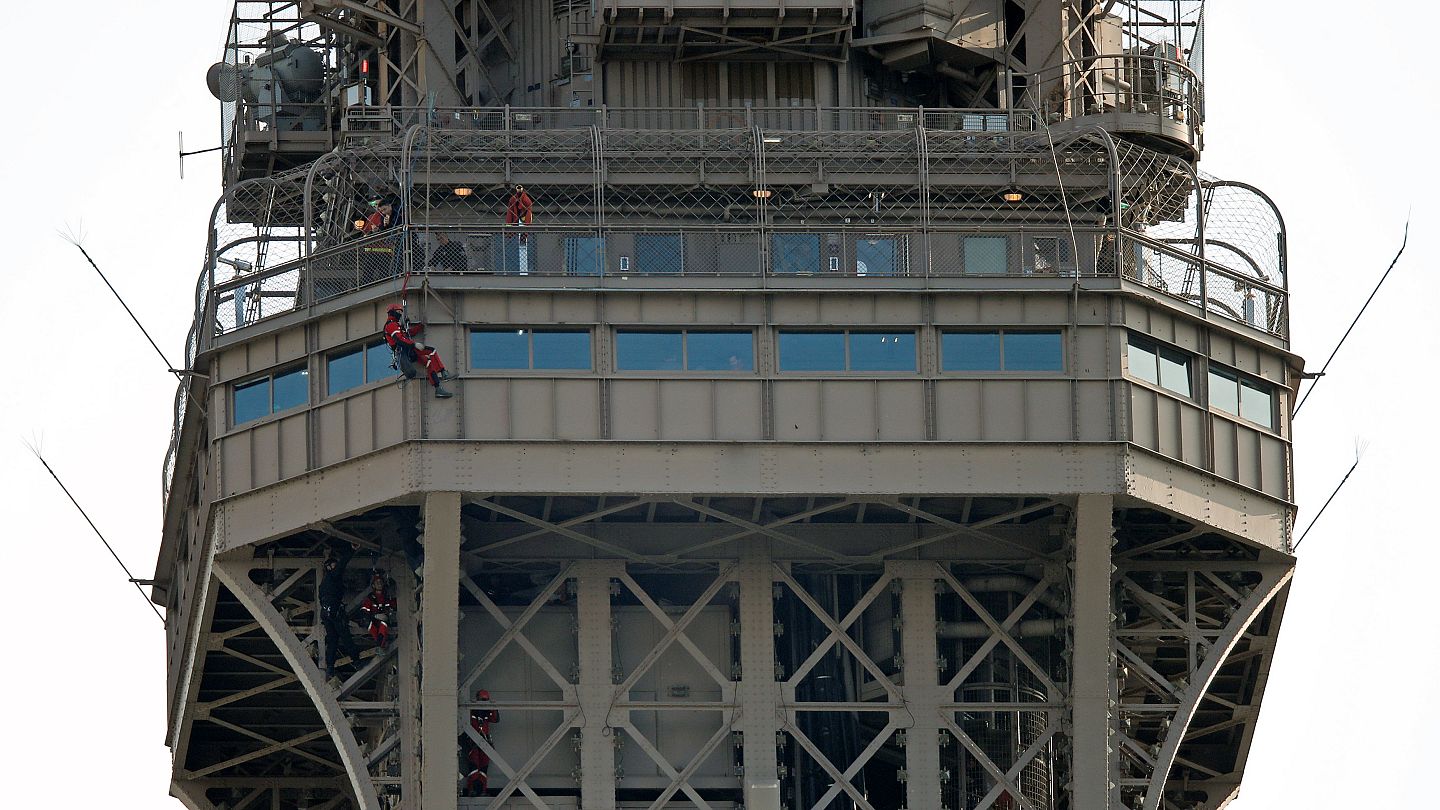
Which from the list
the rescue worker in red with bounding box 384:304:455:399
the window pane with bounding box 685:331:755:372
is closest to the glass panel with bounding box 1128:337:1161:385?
the window pane with bounding box 685:331:755:372

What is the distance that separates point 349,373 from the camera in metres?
73.4

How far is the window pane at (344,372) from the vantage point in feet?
240

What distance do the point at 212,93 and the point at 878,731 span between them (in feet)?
72.5

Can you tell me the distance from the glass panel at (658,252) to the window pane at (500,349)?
9.10 feet

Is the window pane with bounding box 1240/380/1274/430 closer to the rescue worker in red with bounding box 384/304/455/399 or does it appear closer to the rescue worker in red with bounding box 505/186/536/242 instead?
the rescue worker in red with bounding box 505/186/536/242

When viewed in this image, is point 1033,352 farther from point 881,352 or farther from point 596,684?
point 596,684

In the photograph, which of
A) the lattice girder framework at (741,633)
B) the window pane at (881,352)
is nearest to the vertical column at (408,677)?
the lattice girder framework at (741,633)

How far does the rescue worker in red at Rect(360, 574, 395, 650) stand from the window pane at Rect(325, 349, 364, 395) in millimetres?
4231

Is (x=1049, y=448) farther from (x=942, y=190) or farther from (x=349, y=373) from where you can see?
(x=349, y=373)

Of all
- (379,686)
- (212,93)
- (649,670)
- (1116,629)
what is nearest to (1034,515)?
(1116,629)

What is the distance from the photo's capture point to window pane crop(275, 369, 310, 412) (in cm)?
7388

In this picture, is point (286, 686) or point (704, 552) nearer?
point (704, 552)

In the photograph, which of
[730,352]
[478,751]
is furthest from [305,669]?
[730,352]

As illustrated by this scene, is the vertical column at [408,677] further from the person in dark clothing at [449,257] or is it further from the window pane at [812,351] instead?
the window pane at [812,351]
